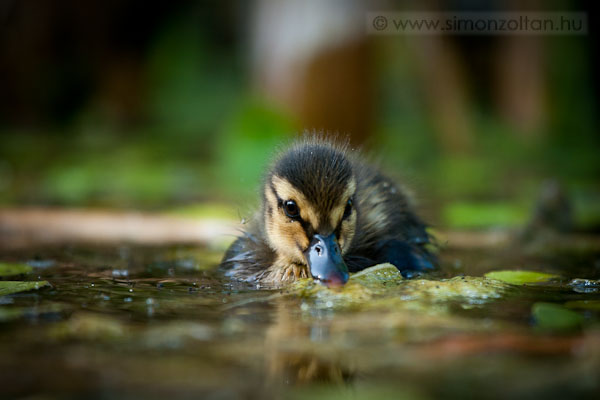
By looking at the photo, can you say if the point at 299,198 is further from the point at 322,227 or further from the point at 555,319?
the point at 555,319

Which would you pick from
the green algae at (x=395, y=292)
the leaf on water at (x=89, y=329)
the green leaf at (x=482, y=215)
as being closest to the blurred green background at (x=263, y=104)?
the green leaf at (x=482, y=215)

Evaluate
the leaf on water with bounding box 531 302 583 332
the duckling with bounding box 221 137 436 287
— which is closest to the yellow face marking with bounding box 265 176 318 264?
the duckling with bounding box 221 137 436 287

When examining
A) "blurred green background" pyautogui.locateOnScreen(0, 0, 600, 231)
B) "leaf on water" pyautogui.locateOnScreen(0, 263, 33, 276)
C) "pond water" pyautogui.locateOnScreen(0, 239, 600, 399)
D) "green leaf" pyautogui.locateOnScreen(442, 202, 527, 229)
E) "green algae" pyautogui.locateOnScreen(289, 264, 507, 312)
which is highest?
"blurred green background" pyautogui.locateOnScreen(0, 0, 600, 231)

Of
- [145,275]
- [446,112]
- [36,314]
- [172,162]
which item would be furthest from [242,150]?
[36,314]

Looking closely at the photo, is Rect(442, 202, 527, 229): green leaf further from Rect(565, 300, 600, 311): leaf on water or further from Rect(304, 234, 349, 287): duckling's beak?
Rect(565, 300, 600, 311): leaf on water

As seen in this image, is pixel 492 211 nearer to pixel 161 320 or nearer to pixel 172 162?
pixel 161 320

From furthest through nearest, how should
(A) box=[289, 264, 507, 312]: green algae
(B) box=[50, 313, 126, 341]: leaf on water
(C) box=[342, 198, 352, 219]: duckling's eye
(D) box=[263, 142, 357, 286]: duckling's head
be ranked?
1. (C) box=[342, 198, 352, 219]: duckling's eye
2. (D) box=[263, 142, 357, 286]: duckling's head
3. (A) box=[289, 264, 507, 312]: green algae
4. (B) box=[50, 313, 126, 341]: leaf on water
